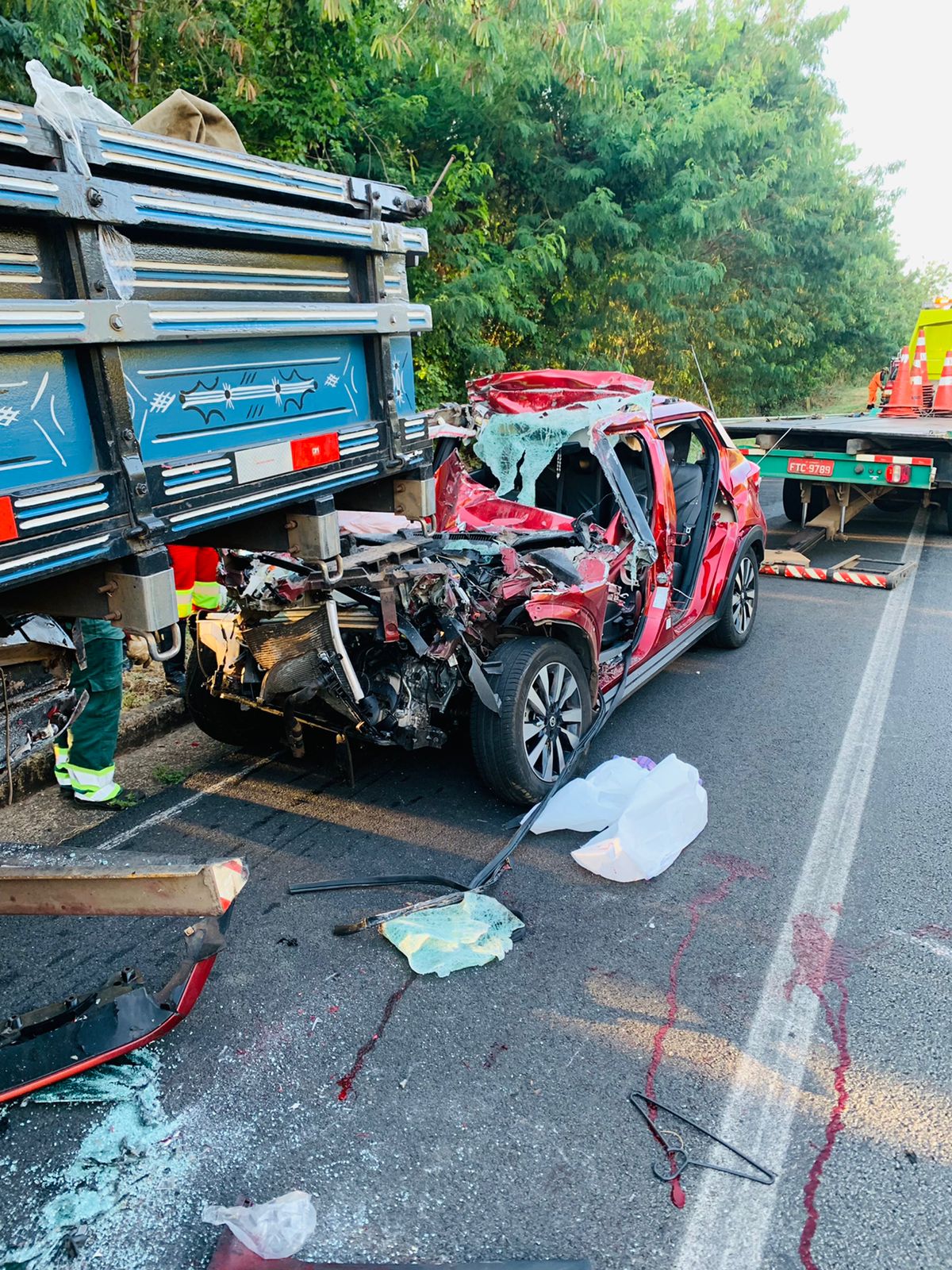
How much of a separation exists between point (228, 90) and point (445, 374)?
3.65m

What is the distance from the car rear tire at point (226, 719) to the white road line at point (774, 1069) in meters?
2.88

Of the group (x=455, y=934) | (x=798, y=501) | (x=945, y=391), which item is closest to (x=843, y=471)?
(x=798, y=501)

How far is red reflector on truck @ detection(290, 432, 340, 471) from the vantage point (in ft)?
9.38

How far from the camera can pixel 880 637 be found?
7035mm

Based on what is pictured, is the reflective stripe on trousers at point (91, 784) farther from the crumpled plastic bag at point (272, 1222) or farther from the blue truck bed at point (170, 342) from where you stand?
the crumpled plastic bag at point (272, 1222)

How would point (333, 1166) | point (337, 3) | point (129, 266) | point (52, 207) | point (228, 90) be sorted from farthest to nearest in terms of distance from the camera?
1. point (228, 90)
2. point (337, 3)
3. point (333, 1166)
4. point (129, 266)
5. point (52, 207)

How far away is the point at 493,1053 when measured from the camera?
9.41 feet

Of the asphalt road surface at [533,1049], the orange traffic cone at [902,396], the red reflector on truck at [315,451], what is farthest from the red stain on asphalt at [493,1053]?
the orange traffic cone at [902,396]

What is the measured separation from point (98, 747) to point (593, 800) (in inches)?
97.1

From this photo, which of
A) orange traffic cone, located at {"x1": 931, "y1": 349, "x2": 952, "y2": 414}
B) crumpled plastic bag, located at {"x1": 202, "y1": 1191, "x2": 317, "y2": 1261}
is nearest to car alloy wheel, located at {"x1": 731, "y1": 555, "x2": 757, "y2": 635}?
crumpled plastic bag, located at {"x1": 202, "y1": 1191, "x2": 317, "y2": 1261}

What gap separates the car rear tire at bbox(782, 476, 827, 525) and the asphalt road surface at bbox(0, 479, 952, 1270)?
705 cm

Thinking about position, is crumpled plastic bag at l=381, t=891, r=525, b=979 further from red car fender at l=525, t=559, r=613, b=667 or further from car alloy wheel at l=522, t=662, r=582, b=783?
red car fender at l=525, t=559, r=613, b=667

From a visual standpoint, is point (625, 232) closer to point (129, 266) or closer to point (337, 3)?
point (337, 3)

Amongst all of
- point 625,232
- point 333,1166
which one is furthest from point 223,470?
point 625,232
